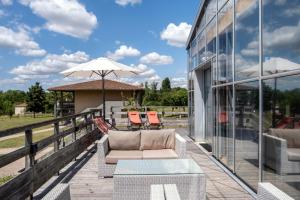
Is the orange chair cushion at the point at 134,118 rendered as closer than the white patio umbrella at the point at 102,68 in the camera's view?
No

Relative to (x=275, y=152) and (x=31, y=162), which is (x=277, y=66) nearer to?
(x=275, y=152)

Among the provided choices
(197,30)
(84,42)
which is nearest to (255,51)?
(197,30)

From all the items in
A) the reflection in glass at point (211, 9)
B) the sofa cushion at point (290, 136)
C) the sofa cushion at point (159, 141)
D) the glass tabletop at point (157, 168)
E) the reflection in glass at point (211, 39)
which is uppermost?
the reflection in glass at point (211, 9)

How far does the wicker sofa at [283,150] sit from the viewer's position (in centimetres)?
366

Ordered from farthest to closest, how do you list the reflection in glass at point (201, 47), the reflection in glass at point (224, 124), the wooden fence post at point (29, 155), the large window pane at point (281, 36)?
1. the reflection in glass at point (201, 47)
2. the reflection in glass at point (224, 124)
3. the wooden fence post at point (29, 155)
4. the large window pane at point (281, 36)

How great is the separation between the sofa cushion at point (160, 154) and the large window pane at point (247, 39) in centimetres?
179

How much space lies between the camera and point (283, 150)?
397 cm

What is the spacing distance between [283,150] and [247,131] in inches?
52.3

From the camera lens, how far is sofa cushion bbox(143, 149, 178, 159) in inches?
227

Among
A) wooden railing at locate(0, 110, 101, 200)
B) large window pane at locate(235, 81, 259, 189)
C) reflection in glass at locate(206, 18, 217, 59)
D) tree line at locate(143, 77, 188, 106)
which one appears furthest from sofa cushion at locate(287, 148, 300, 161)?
tree line at locate(143, 77, 188, 106)

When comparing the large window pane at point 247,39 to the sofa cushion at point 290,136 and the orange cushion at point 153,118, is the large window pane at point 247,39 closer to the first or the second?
the sofa cushion at point 290,136

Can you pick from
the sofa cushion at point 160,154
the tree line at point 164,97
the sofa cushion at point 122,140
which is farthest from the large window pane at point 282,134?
the tree line at point 164,97

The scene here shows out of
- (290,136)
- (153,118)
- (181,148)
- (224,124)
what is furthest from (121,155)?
(153,118)

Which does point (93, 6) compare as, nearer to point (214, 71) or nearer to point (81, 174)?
point (214, 71)
